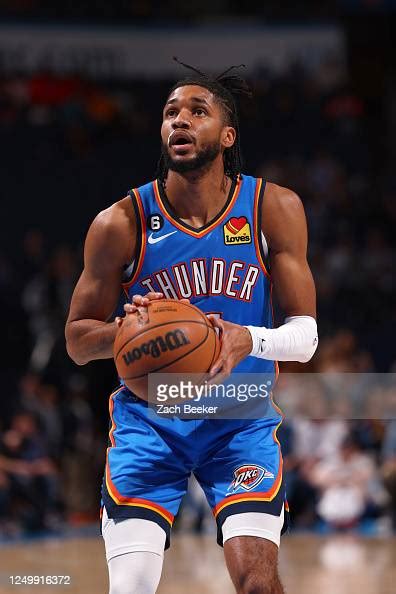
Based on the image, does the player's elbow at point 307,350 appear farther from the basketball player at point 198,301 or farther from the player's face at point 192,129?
the player's face at point 192,129

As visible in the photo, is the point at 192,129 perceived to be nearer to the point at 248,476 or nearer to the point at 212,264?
the point at 212,264

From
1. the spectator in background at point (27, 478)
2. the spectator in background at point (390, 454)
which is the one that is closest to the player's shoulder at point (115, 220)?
the spectator in background at point (390, 454)

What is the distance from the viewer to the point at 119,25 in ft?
53.9

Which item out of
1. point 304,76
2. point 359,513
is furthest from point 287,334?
point 304,76

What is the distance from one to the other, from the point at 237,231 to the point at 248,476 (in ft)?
3.25

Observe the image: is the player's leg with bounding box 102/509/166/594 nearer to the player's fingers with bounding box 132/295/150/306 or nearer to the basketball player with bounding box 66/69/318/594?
the basketball player with bounding box 66/69/318/594

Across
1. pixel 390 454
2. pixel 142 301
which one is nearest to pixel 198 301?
pixel 142 301

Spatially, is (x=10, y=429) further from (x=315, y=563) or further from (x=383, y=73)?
(x=383, y=73)

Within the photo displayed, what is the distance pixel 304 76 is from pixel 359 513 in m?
8.68

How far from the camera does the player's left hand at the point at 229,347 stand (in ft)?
12.0

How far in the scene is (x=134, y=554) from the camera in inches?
148

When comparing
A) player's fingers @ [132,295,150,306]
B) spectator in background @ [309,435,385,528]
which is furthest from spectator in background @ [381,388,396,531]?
player's fingers @ [132,295,150,306]

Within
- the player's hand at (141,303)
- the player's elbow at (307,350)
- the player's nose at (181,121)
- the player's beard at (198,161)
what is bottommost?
the player's elbow at (307,350)

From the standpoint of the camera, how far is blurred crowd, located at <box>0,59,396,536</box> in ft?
33.0
